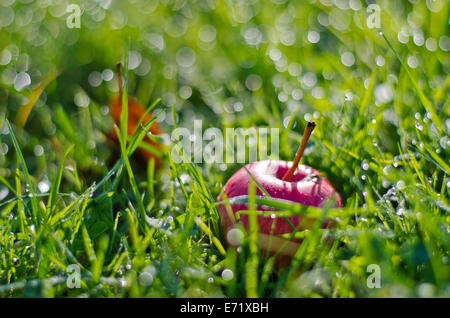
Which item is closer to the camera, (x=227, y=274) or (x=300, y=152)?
(x=227, y=274)

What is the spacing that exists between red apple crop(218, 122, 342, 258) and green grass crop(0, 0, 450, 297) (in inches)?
1.8

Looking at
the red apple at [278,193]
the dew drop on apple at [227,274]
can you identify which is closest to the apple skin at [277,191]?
the red apple at [278,193]

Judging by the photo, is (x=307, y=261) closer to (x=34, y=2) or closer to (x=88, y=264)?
(x=88, y=264)

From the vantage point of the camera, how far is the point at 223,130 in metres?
1.64

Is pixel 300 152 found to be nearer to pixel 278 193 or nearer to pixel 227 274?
pixel 278 193

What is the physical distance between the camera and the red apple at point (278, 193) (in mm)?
1069

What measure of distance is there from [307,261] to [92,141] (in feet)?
3.10

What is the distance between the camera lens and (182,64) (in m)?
2.14

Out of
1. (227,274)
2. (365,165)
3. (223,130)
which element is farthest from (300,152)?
(223,130)

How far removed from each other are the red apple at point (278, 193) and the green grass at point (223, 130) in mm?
46

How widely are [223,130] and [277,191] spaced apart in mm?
576

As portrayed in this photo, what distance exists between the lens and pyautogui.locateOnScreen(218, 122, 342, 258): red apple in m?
1.07

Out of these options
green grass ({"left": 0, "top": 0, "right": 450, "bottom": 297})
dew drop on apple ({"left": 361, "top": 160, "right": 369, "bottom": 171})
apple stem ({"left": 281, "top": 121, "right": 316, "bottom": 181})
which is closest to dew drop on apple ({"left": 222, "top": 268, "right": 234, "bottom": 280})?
green grass ({"left": 0, "top": 0, "right": 450, "bottom": 297})
